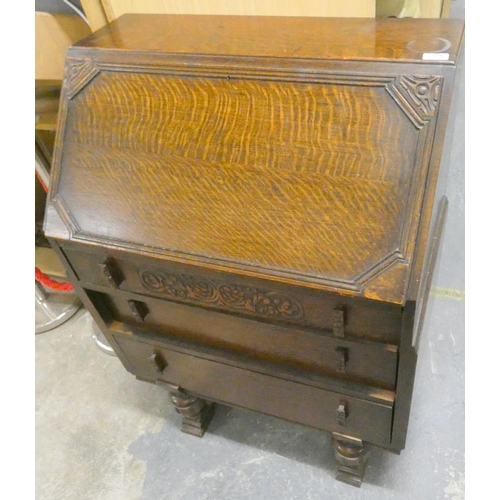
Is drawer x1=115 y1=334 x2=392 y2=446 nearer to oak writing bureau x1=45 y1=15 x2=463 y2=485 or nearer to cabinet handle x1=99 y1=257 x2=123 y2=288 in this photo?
oak writing bureau x1=45 y1=15 x2=463 y2=485

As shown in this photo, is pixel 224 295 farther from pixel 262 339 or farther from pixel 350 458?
pixel 350 458

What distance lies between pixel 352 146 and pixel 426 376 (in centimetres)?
90

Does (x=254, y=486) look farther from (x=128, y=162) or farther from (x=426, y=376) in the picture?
(x=128, y=162)

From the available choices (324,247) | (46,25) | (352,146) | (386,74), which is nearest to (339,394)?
(324,247)

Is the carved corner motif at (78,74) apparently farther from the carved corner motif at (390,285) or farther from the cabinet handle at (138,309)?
the carved corner motif at (390,285)

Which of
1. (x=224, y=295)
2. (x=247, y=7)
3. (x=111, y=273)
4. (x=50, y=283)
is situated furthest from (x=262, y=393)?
(x=50, y=283)

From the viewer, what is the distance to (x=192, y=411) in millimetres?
1253

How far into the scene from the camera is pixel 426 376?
1.34m

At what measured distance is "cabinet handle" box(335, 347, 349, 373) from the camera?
2.61 ft

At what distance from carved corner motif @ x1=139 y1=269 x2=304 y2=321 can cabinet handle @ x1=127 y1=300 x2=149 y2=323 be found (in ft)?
0.27

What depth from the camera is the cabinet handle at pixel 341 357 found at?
0.80 meters

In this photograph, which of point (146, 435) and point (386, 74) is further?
point (146, 435)

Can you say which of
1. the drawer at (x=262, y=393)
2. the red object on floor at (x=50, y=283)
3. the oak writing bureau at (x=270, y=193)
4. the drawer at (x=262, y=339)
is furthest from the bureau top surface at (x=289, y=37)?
the red object on floor at (x=50, y=283)

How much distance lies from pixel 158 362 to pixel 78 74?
646 millimetres
